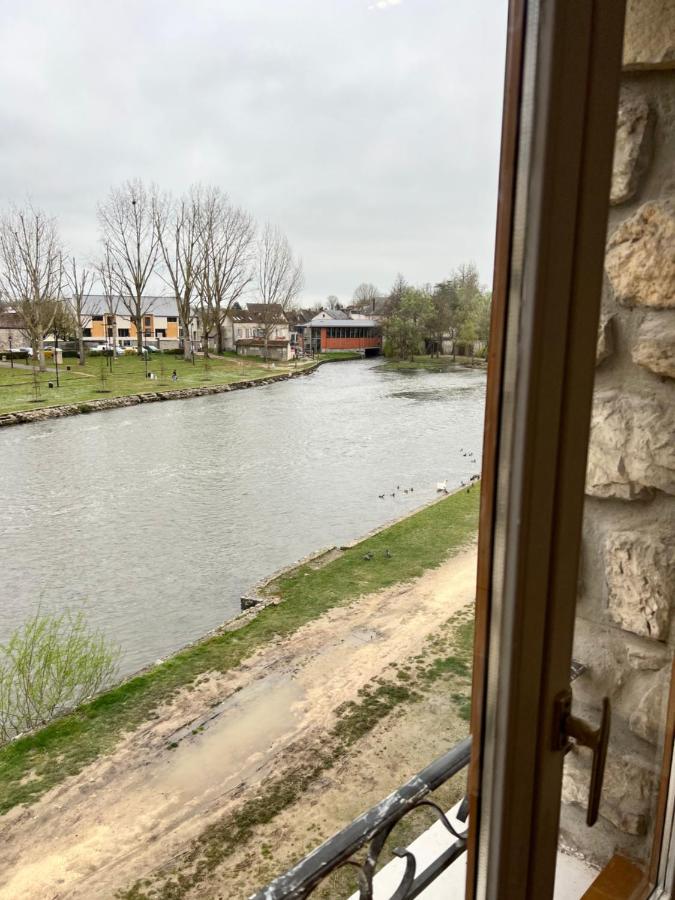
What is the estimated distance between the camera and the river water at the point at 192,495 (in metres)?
4.43

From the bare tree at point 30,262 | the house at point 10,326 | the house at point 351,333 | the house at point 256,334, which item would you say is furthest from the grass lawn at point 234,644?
the house at point 256,334

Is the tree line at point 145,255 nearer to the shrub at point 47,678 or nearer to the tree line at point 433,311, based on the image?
the tree line at point 433,311

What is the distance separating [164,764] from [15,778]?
0.52 metres

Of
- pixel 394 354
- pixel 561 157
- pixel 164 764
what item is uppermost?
pixel 561 157

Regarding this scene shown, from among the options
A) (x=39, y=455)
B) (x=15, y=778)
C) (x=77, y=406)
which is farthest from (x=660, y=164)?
(x=77, y=406)

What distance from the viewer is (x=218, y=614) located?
13.7ft

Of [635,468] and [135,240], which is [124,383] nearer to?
[135,240]

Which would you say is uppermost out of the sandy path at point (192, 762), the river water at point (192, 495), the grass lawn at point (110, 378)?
Answer: the grass lawn at point (110, 378)

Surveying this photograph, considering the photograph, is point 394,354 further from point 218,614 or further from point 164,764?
point 218,614

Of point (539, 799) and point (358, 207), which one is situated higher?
point (358, 207)

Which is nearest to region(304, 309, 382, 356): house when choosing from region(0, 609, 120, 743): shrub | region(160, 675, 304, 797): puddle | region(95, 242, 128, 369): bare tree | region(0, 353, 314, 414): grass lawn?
region(160, 675, 304, 797): puddle

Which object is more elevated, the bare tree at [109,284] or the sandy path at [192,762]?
the bare tree at [109,284]

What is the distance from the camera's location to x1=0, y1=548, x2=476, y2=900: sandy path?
1.86 meters

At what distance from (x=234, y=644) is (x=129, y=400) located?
998 centimetres
